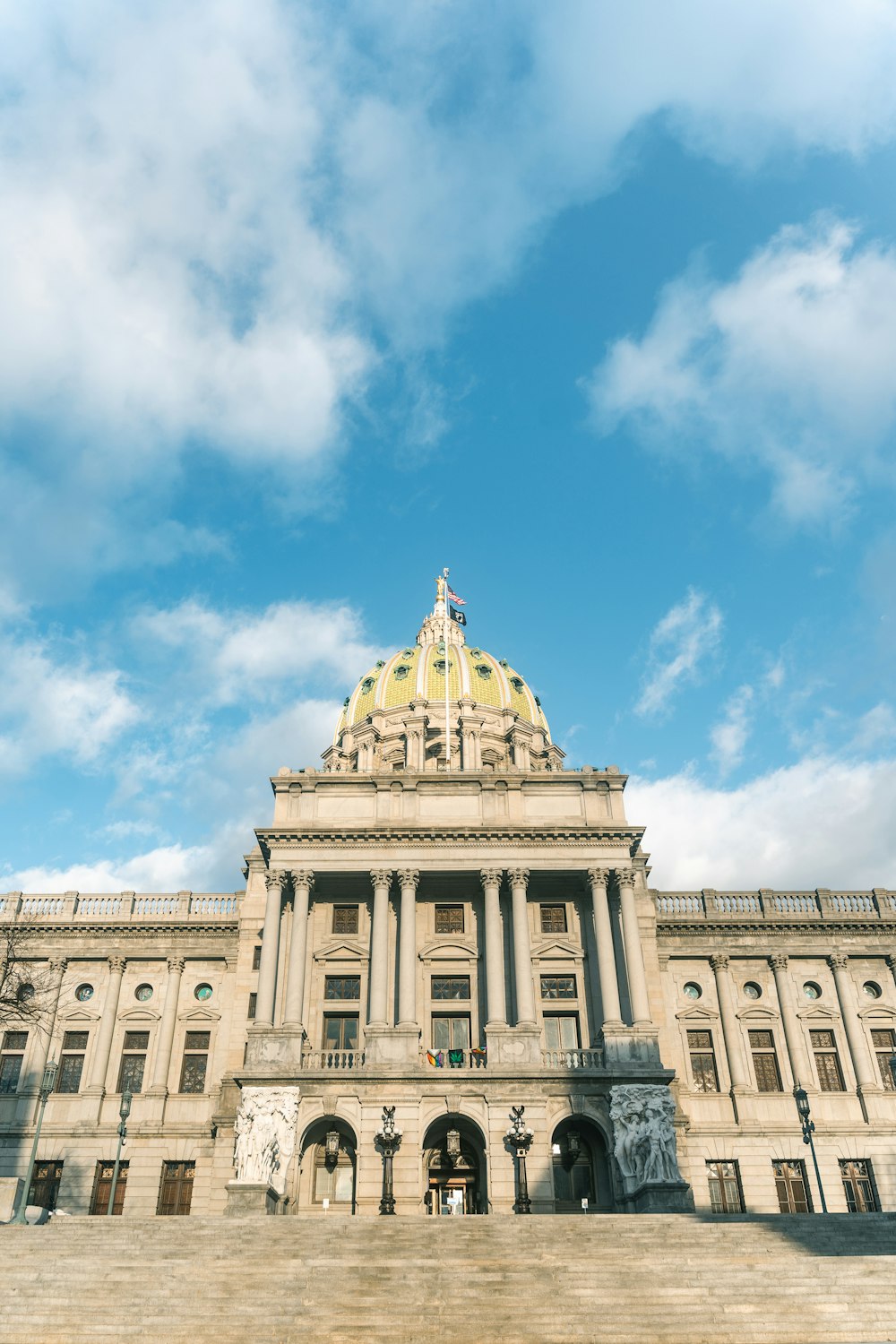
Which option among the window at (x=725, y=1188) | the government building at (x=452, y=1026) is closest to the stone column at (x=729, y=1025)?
the government building at (x=452, y=1026)

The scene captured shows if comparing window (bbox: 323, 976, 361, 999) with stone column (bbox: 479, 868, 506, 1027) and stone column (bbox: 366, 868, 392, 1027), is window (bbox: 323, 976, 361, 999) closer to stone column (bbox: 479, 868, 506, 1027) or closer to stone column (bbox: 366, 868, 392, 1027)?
stone column (bbox: 366, 868, 392, 1027)

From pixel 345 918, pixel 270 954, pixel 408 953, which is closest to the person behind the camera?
pixel 408 953

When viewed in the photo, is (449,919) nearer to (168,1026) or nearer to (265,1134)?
(265,1134)

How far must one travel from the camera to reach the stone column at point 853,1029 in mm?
51406

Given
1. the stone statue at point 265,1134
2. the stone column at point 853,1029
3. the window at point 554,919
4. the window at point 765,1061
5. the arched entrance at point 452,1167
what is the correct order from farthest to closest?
the window at point 765,1061, the stone column at point 853,1029, the window at point 554,919, the arched entrance at point 452,1167, the stone statue at point 265,1134

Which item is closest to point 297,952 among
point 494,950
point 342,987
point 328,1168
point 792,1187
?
point 342,987

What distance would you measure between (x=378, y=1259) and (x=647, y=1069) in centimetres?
1829

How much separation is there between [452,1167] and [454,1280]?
766 inches

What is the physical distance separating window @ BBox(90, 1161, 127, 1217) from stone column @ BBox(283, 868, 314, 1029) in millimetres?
12730

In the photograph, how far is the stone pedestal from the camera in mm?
38250

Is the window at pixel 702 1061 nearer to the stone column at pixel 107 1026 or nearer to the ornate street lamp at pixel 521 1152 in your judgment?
the ornate street lamp at pixel 521 1152

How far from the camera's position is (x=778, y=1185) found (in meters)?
49.2

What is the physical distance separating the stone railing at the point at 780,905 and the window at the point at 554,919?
659cm

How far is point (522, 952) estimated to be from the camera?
154 ft
